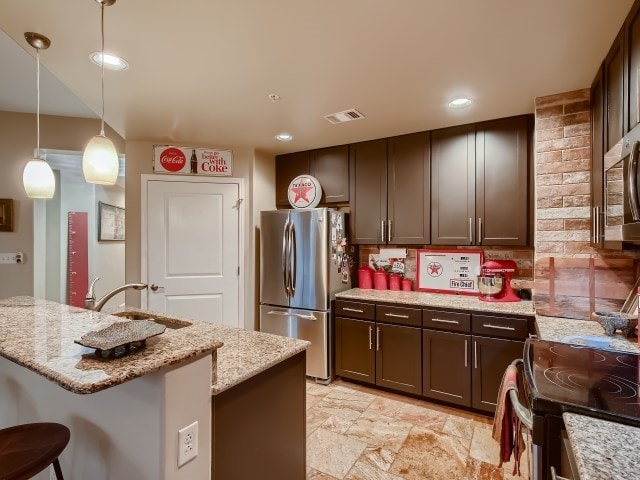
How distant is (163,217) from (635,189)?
3513 mm

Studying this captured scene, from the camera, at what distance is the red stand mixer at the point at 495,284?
2.76 metres

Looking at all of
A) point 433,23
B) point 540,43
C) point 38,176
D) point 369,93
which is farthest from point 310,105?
point 38,176

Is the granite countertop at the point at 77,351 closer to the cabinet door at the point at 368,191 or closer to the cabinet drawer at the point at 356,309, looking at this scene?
the cabinet drawer at the point at 356,309

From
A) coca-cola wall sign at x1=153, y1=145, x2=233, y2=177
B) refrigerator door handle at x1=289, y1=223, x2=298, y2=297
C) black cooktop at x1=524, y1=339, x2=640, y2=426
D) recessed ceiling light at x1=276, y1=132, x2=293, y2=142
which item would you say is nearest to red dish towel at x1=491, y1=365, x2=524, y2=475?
black cooktop at x1=524, y1=339, x2=640, y2=426

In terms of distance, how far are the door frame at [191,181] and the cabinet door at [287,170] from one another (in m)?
0.51

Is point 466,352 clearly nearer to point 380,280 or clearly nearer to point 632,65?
point 380,280

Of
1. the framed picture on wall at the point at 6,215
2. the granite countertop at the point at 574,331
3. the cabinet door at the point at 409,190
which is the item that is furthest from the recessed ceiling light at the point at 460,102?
the framed picture on wall at the point at 6,215

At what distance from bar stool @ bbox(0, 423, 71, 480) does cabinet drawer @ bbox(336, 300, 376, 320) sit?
2.28 meters

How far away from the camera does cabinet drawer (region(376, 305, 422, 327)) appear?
2.81m

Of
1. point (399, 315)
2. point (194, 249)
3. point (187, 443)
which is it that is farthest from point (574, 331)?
point (194, 249)

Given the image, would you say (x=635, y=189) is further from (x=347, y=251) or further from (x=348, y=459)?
(x=347, y=251)

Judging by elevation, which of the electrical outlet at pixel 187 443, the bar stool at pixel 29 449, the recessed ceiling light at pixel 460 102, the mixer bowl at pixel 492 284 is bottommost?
the bar stool at pixel 29 449

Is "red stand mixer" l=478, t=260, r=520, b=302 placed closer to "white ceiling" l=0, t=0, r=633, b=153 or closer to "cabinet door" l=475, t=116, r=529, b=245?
"cabinet door" l=475, t=116, r=529, b=245

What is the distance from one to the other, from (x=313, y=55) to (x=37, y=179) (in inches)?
64.0
